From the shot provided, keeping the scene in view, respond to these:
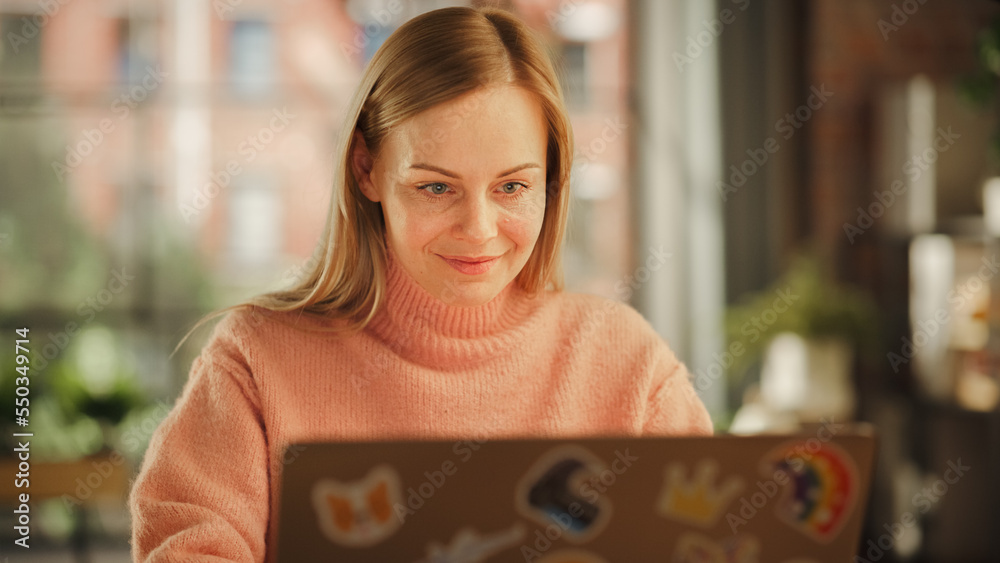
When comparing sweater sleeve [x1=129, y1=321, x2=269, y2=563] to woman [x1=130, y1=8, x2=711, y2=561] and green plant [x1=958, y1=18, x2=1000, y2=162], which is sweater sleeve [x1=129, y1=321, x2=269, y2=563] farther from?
green plant [x1=958, y1=18, x2=1000, y2=162]

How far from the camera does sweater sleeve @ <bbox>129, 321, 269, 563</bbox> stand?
0.92m

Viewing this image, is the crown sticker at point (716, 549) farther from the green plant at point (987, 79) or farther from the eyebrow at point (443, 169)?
the green plant at point (987, 79)

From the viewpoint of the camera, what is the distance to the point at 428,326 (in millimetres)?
1135

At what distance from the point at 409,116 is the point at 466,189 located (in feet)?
0.36

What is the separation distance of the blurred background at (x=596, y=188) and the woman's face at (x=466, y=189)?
237 cm

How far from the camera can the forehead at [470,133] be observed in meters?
0.98

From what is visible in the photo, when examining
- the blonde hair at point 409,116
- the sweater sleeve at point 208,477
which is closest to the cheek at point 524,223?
the blonde hair at point 409,116

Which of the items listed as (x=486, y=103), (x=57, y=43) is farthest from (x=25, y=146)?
(x=486, y=103)

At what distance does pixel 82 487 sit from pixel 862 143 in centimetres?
335

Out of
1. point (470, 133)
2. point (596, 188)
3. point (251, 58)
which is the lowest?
point (470, 133)

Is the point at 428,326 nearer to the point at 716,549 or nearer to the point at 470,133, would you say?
the point at 470,133

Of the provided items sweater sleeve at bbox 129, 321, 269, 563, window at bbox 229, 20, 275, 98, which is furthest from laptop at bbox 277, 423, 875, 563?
window at bbox 229, 20, 275, 98

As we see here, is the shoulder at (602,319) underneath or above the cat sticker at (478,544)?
above

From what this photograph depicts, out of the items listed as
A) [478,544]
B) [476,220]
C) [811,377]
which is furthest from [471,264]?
[811,377]
